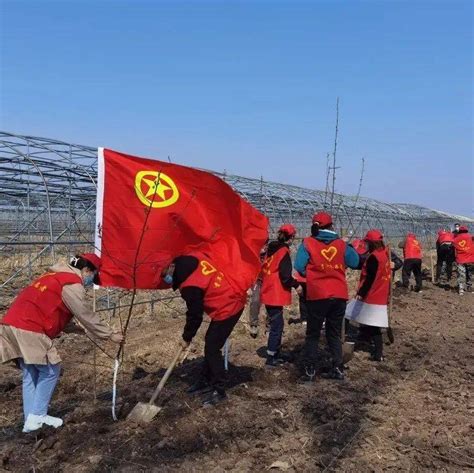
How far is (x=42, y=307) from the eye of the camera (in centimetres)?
422

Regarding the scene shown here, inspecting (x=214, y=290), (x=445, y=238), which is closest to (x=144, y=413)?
(x=214, y=290)

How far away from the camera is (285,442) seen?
4.12m

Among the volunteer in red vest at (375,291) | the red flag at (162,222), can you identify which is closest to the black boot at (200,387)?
the red flag at (162,222)

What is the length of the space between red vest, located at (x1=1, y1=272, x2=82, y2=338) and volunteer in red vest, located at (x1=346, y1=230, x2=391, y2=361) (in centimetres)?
390

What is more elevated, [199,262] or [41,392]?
[199,262]

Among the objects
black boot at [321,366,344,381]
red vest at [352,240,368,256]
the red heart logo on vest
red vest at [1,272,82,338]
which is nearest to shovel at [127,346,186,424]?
red vest at [1,272,82,338]

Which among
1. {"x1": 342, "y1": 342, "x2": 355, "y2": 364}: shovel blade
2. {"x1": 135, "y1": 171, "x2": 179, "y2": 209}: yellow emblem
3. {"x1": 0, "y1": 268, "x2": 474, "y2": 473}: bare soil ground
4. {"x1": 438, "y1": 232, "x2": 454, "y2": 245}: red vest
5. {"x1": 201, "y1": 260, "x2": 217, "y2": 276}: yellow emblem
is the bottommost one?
{"x1": 0, "y1": 268, "x2": 474, "y2": 473}: bare soil ground

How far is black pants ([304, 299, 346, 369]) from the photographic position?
563 centimetres

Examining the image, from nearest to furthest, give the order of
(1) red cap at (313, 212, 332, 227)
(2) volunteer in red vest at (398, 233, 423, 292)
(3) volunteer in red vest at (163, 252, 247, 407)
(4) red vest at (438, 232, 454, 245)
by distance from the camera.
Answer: (3) volunteer in red vest at (163, 252, 247, 407), (1) red cap at (313, 212, 332, 227), (2) volunteer in red vest at (398, 233, 423, 292), (4) red vest at (438, 232, 454, 245)

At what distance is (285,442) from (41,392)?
1.95m

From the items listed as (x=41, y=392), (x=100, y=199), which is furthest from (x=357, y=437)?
(x=100, y=199)

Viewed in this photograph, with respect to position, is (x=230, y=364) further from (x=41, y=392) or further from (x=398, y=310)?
(x=398, y=310)

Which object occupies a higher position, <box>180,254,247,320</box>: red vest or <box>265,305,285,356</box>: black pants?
<box>180,254,247,320</box>: red vest

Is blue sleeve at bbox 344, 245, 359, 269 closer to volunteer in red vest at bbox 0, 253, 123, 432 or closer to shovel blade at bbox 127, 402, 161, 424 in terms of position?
shovel blade at bbox 127, 402, 161, 424
